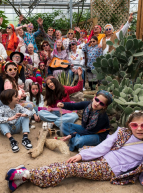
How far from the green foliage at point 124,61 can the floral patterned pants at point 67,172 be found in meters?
1.71

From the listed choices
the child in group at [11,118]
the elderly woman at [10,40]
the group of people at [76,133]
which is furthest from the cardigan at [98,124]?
the elderly woman at [10,40]

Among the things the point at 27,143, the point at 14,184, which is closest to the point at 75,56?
the point at 27,143

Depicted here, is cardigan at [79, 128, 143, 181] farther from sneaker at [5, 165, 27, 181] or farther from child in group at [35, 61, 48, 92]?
child in group at [35, 61, 48, 92]

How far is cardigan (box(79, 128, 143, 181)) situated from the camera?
1.82 meters

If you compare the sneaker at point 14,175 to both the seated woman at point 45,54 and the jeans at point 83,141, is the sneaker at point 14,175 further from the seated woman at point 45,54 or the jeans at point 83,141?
the seated woman at point 45,54

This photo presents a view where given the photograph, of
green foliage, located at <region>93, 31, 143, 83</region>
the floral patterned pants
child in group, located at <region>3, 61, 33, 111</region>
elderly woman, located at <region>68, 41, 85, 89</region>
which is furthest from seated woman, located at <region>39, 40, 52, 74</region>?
the floral patterned pants

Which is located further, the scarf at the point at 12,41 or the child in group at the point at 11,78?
the scarf at the point at 12,41

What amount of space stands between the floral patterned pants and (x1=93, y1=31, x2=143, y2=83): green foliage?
1.71 m

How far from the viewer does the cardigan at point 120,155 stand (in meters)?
1.82

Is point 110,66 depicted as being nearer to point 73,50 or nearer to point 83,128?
point 83,128

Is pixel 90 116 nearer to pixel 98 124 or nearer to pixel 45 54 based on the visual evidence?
pixel 98 124

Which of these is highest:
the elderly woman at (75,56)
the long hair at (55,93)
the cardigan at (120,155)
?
the elderly woman at (75,56)

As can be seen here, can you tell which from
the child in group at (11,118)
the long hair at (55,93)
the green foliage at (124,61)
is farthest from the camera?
the long hair at (55,93)

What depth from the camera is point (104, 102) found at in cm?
222
